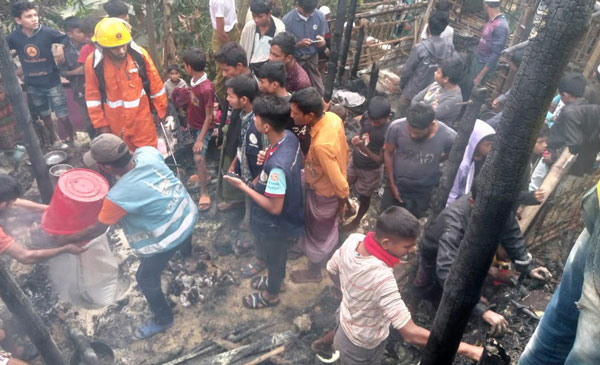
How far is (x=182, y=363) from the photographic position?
4387 mm

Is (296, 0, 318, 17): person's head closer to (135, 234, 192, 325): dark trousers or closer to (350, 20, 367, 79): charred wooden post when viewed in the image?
(350, 20, 367, 79): charred wooden post

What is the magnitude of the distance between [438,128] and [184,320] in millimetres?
3536

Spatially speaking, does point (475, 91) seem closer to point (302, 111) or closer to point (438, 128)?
point (438, 128)

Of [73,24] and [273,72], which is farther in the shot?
Result: [73,24]

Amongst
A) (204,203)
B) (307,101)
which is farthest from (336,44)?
(204,203)

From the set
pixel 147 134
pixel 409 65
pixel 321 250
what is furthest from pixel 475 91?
pixel 147 134

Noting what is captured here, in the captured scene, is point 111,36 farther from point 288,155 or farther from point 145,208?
point 288,155

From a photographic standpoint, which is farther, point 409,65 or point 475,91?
point 409,65

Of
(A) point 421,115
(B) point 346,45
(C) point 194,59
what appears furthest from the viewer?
(B) point 346,45

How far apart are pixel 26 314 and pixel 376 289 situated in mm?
2662

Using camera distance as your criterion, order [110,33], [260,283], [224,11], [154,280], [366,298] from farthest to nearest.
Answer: [224,11] < [260,283] < [110,33] < [154,280] < [366,298]

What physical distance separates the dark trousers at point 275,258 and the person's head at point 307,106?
1286mm

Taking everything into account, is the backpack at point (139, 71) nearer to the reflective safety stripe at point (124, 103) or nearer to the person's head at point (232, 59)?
the reflective safety stripe at point (124, 103)

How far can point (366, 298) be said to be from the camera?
322 cm
